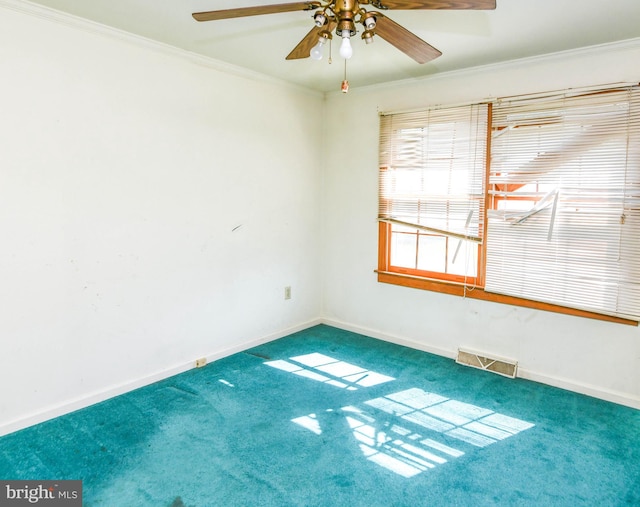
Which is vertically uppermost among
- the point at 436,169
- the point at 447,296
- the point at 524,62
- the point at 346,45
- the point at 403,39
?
the point at 524,62

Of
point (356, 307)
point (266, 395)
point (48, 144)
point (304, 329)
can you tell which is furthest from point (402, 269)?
point (48, 144)

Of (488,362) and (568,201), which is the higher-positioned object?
(568,201)

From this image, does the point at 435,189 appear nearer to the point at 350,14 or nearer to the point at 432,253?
the point at 432,253

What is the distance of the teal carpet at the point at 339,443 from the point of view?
209cm

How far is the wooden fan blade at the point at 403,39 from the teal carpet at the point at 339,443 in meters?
2.10

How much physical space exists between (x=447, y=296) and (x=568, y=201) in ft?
3.98

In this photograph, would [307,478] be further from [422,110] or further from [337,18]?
[422,110]

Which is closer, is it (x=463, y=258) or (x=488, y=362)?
(x=488, y=362)

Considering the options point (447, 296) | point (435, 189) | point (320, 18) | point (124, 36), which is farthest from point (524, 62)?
point (124, 36)

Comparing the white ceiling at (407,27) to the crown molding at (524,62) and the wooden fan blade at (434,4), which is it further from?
the wooden fan blade at (434,4)

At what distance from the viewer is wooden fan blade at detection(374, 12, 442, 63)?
5.95 ft

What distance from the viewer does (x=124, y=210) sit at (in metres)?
2.97

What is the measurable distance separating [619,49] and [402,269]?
2289 millimetres

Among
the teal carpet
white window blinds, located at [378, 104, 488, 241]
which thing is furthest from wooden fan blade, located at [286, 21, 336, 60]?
the teal carpet
